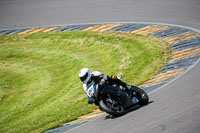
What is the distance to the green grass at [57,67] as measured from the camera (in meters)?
10.5

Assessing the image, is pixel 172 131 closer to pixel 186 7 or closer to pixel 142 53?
pixel 142 53

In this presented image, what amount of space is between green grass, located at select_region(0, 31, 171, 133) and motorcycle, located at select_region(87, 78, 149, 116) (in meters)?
1.86

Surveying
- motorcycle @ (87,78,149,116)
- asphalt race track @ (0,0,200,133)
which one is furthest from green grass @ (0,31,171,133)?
motorcycle @ (87,78,149,116)

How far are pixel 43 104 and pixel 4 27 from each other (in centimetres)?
937

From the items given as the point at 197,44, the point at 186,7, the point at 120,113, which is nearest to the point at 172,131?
the point at 120,113

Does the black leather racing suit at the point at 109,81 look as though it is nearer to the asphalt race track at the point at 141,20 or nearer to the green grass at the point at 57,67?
the asphalt race track at the point at 141,20

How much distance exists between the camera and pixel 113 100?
7891 mm

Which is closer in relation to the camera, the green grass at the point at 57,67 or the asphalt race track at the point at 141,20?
the asphalt race track at the point at 141,20

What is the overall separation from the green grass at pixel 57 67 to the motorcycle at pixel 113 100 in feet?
6.12

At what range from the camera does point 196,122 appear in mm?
6004

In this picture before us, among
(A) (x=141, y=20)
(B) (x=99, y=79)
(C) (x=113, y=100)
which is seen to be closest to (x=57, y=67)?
(A) (x=141, y=20)

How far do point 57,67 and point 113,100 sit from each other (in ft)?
22.5

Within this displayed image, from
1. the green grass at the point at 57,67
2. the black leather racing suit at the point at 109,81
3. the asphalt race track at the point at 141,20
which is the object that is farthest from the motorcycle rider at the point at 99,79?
the green grass at the point at 57,67

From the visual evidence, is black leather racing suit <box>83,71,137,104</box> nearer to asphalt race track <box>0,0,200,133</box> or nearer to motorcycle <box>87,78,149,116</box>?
motorcycle <box>87,78,149,116</box>
